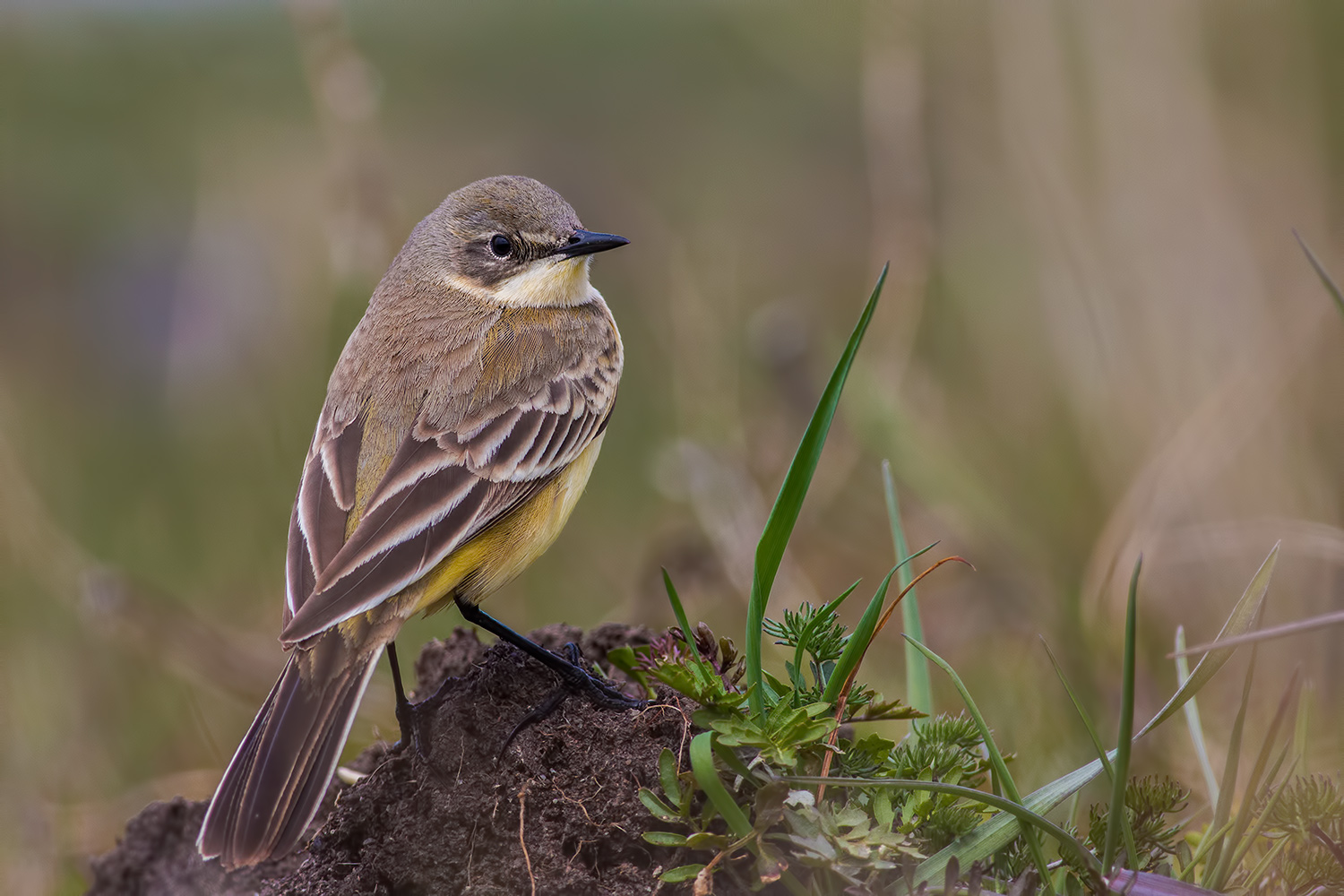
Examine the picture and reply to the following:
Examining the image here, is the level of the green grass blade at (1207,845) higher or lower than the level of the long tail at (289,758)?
lower

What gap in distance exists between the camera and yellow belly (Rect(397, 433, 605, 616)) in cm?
407

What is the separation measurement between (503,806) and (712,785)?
773 millimetres

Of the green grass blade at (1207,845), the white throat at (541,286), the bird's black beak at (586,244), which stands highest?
the bird's black beak at (586,244)

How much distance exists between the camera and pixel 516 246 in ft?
19.1

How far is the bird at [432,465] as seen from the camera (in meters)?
3.49

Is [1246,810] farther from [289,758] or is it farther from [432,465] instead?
[432,465]

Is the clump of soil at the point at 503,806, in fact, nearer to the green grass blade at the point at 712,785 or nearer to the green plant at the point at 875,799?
the green plant at the point at 875,799

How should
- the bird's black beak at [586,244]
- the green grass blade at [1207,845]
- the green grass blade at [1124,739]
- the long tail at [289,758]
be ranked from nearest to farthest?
1. the green grass blade at [1124,739]
2. the green grass blade at [1207,845]
3. the long tail at [289,758]
4. the bird's black beak at [586,244]

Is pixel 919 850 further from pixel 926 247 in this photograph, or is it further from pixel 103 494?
pixel 103 494

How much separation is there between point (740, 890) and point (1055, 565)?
4418mm

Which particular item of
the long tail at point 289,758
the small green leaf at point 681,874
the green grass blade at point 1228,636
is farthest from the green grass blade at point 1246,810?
the long tail at point 289,758

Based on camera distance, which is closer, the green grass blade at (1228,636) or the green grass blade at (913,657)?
the green grass blade at (1228,636)

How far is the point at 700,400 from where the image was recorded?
24.1ft

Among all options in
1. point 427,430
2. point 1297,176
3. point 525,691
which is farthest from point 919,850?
point 1297,176
